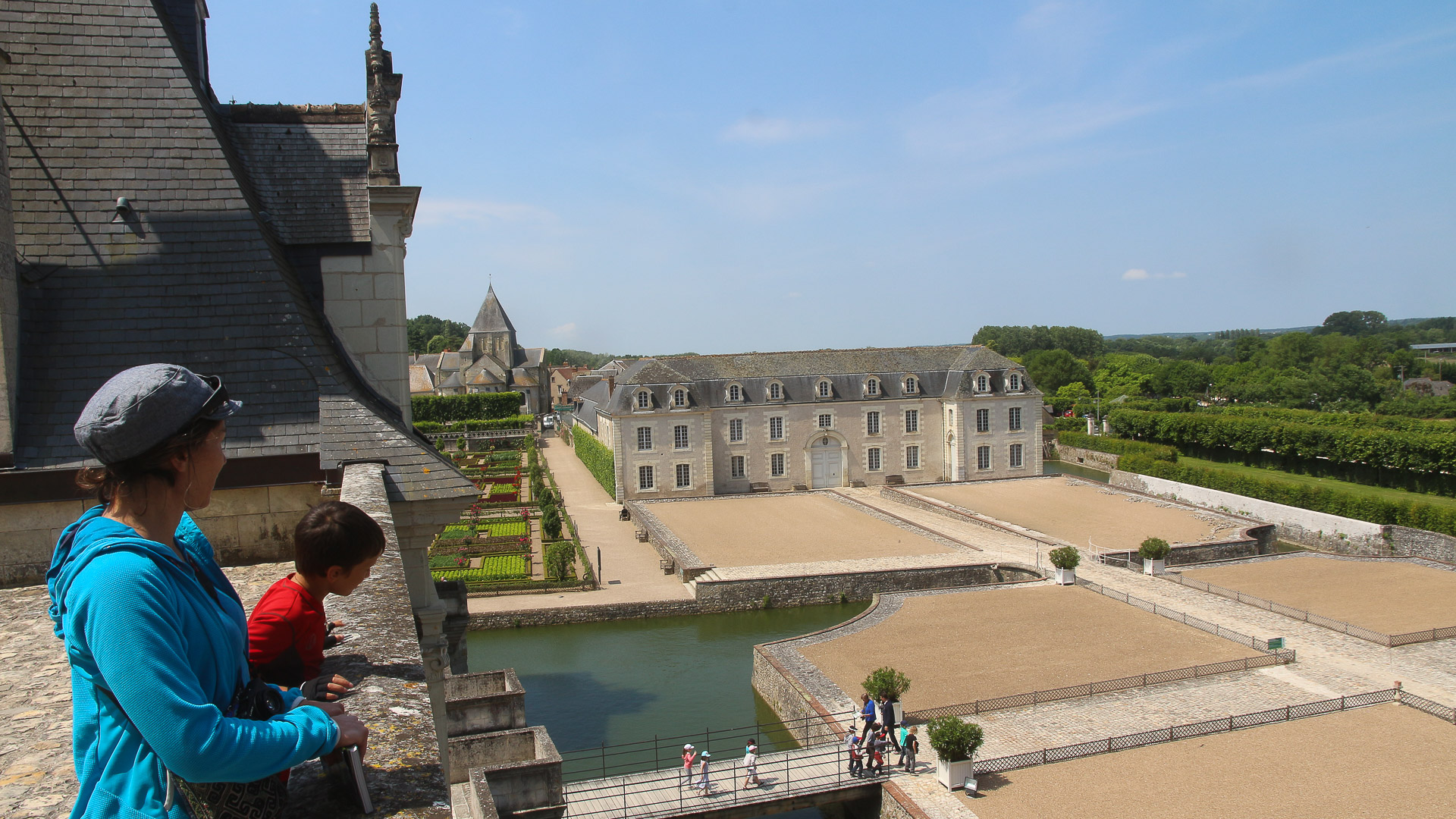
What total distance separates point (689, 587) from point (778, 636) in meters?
3.23

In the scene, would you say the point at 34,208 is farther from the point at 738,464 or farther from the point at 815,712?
the point at 738,464

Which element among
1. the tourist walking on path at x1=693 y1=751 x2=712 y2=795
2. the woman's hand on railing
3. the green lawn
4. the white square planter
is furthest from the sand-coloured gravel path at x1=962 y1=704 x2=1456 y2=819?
the green lawn

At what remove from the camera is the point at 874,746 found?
38.1ft

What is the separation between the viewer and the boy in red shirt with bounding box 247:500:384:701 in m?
2.55

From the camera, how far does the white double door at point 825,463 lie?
118 ft

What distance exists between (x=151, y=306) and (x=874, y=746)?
9.82 meters

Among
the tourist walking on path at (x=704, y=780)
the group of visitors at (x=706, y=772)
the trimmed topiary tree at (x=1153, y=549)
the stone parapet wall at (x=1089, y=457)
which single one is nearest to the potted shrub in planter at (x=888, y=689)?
the group of visitors at (x=706, y=772)

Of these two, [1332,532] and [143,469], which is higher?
[143,469]

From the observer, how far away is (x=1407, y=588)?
19.8 metres

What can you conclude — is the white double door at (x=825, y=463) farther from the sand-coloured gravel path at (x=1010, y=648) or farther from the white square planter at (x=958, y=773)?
the white square planter at (x=958, y=773)

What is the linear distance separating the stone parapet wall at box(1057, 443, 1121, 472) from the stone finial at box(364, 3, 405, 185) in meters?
40.4

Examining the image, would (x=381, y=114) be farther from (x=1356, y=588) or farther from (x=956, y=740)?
(x=1356, y=588)

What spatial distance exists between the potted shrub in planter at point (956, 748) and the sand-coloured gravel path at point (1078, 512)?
1500 cm

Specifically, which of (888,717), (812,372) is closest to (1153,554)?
(888,717)
